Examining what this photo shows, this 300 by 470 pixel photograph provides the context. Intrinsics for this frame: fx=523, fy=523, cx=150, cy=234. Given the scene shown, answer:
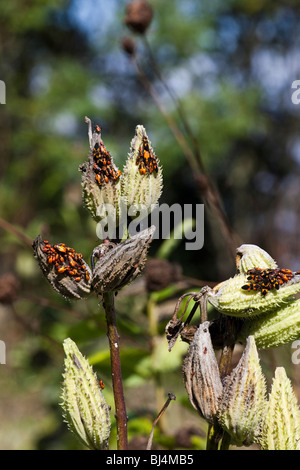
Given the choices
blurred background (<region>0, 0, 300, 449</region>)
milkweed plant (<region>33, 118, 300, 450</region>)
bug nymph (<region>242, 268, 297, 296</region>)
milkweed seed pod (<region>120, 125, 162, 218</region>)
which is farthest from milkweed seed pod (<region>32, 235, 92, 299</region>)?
blurred background (<region>0, 0, 300, 449</region>)

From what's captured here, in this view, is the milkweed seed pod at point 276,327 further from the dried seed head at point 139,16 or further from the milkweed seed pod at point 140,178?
the dried seed head at point 139,16

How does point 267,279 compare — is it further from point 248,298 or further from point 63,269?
point 63,269

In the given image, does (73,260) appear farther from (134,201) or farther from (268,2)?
(268,2)

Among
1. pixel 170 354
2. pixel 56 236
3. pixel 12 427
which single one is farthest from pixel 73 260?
pixel 12 427

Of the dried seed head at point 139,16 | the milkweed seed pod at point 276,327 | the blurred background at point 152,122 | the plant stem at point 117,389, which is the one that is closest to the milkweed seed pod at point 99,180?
the plant stem at point 117,389

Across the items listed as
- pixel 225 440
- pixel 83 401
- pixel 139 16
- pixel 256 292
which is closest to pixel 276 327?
pixel 256 292

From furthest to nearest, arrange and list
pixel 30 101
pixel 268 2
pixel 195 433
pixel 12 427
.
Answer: pixel 268 2
pixel 30 101
pixel 12 427
pixel 195 433
